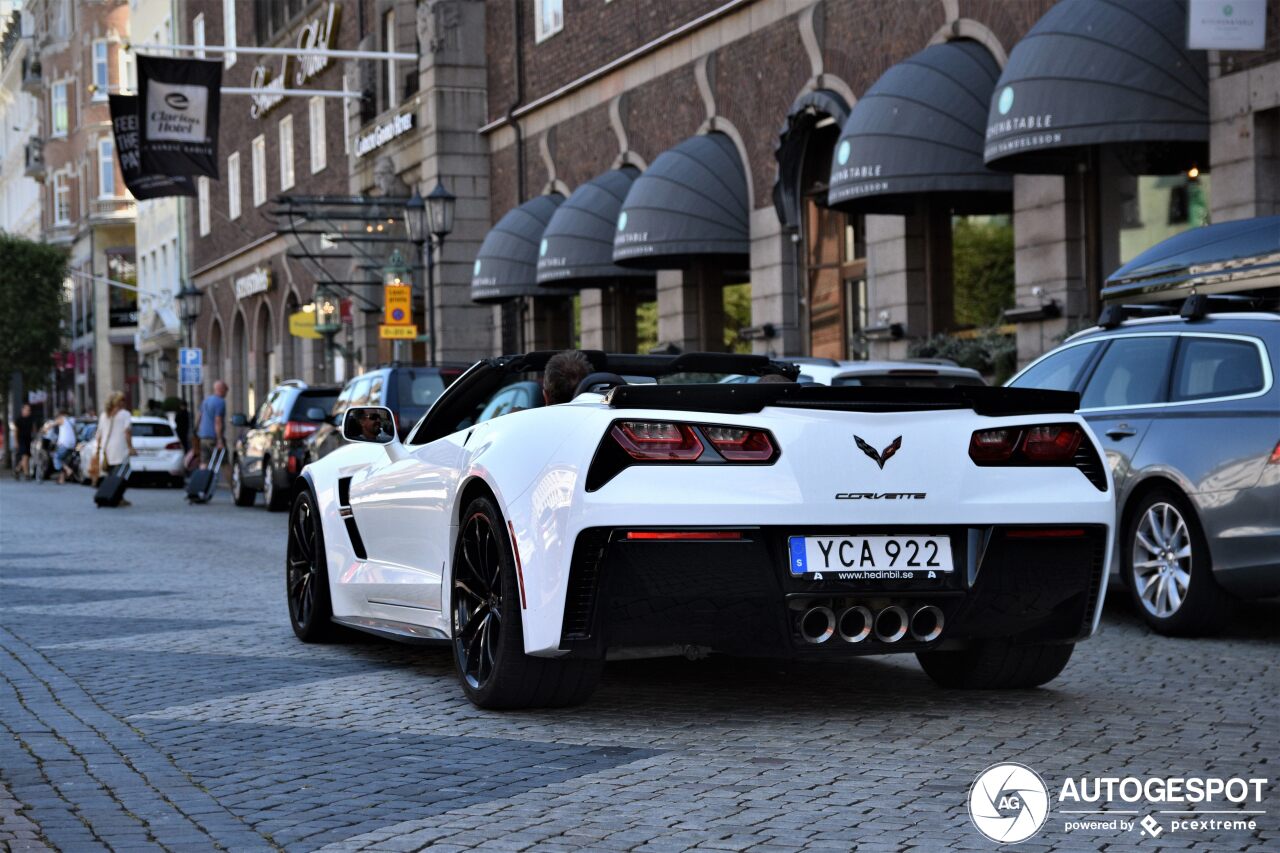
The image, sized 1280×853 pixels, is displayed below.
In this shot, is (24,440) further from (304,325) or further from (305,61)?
(305,61)

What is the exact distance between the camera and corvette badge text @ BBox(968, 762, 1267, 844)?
501 cm

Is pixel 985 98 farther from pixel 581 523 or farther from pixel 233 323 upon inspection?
pixel 233 323

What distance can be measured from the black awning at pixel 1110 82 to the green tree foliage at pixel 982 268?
3.91m

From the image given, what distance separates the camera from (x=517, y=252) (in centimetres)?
3203

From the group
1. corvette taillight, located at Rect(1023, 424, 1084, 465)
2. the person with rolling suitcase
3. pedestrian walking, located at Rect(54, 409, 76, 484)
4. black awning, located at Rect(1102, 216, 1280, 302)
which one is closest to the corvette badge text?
corvette taillight, located at Rect(1023, 424, 1084, 465)

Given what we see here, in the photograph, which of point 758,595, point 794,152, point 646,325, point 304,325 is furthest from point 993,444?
point 304,325

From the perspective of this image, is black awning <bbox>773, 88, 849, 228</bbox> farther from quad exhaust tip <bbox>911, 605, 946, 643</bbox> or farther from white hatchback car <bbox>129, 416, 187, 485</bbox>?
white hatchback car <bbox>129, 416, 187, 485</bbox>

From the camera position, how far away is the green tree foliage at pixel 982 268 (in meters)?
21.3

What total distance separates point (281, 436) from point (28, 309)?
48228 millimetres

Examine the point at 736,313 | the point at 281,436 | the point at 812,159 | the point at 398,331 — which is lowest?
the point at 281,436

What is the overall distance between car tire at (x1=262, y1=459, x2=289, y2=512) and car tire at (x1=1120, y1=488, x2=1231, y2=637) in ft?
53.3

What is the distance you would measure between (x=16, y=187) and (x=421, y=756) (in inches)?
4029

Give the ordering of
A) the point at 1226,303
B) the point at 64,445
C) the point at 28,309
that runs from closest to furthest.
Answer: the point at 1226,303, the point at 64,445, the point at 28,309

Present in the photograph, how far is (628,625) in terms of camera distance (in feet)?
20.6
